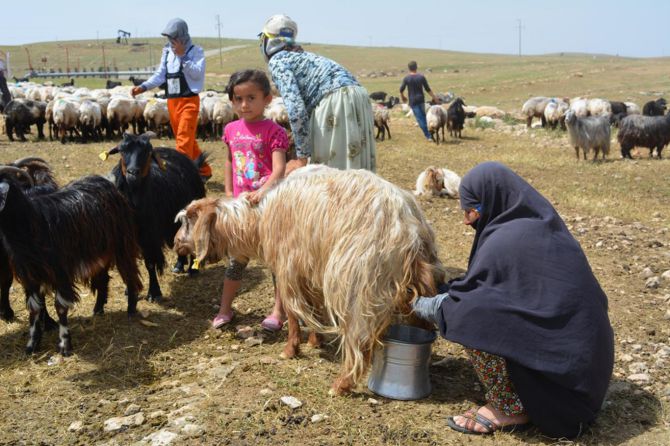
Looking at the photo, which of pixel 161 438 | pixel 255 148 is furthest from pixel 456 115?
pixel 161 438

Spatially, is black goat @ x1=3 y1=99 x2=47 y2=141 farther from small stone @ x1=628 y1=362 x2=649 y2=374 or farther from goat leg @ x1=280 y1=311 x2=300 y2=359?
small stone @ x1=628 y1=362 x2=649 y2=374

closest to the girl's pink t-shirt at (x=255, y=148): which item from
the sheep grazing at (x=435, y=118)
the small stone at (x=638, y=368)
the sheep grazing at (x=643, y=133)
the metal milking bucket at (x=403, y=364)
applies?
the metal milking bucket at (x=403, y=364)

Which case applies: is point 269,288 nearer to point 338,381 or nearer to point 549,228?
point 338,381

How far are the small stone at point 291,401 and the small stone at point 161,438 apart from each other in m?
0.63

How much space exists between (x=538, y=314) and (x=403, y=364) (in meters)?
0.84

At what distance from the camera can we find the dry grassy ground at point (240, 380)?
3.26 metres

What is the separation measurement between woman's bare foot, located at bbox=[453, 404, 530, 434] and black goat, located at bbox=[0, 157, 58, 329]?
3.18m

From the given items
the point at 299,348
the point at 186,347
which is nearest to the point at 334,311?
the point at 299,348

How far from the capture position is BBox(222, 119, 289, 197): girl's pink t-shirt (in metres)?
4.50

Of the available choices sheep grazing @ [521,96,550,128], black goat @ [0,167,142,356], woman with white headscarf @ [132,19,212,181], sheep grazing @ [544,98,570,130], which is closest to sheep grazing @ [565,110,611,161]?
sheep grazing @ [544,98,570,130]

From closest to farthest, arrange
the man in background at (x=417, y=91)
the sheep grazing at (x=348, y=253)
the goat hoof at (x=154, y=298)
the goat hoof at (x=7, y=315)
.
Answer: the sheep grazing at (x=348, y=253) → the goat hoof at (x=7, y=315) → the goat hoof at (x=154, y=298) → the man in background at (x=417, y=91)

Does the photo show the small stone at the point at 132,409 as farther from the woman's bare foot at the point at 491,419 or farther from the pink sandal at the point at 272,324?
the woman's bare foot at the point at 491,419

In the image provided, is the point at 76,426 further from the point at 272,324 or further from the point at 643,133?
the point at 643,133

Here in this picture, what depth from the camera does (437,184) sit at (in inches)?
379
